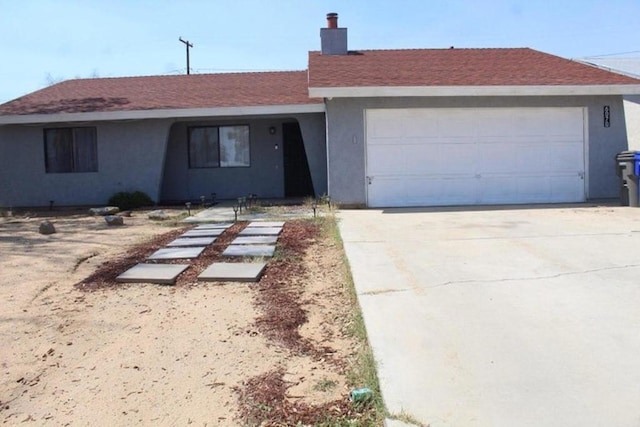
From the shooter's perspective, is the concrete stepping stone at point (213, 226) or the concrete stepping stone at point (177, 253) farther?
the concrete stepping stone at point (213, 226)

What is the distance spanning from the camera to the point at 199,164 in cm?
1786

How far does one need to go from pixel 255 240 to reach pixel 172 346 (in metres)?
4.43

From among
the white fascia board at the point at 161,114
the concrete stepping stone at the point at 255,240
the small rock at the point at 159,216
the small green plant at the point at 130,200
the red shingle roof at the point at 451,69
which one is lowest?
the concrete stepping stone at the point at 255,240

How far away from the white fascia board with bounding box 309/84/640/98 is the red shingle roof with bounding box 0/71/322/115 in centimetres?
265

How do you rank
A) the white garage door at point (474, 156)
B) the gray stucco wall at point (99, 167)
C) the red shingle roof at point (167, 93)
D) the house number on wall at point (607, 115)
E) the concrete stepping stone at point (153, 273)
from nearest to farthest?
the concrete stepping stone at point (153, 273), the white garage door at point (474, 156), the house number on wall at point (607, 115), the red shingle roof at point (167, 93), the gray stucco wall at point (99, 167)

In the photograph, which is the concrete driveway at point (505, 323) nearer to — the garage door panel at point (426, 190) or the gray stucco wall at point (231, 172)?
the garage door panel at point (426, 190)

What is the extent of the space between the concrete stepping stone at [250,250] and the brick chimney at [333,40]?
10.4 m

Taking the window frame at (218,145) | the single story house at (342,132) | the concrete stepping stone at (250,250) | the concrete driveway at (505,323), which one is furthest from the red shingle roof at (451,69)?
the concrete stepping stone at (250,250)

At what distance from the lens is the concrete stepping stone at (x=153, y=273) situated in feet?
22.4

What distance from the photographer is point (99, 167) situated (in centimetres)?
1675

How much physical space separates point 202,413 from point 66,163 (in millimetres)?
15138

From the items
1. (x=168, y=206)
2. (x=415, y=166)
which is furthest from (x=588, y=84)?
(x=168, y=206)

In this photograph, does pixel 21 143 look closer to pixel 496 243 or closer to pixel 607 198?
pixel 496 243

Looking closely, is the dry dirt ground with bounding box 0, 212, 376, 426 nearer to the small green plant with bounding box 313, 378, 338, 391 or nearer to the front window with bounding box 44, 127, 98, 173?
the small green plant with bounding box 313, 378, 338, 391
